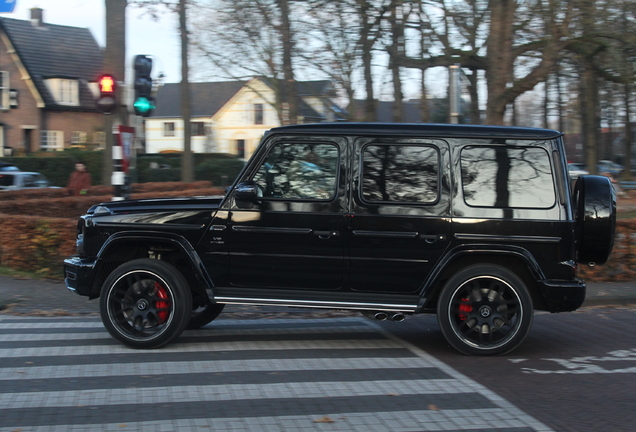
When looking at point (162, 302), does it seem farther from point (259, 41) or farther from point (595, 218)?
point (259, 41)

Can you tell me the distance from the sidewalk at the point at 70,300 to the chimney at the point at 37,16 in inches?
1657

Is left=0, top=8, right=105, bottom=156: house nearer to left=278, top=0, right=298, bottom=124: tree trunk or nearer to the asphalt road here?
left=278, top=0, right=298, bottom=124: tree trunk

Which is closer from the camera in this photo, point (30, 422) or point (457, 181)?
point (30, 422)

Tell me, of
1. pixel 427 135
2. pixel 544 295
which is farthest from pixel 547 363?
pixel 427 135

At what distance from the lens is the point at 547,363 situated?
6.38 m

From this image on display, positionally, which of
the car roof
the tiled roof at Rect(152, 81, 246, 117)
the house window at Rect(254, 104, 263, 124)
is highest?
the tiled roof at Rect(152, 81, 246, 117)

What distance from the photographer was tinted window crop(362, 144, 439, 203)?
641 centimetres

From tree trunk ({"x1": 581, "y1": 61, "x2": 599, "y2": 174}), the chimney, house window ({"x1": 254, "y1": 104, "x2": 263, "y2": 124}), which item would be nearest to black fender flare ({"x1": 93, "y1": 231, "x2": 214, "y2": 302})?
tree trunk ({"x1": 581, "y1": 61, "x2": 599, "y2": 174})

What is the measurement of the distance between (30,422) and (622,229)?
9361 millimetres

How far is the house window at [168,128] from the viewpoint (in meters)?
72.0

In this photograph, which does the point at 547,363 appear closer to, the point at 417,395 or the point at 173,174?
the point at 417,395

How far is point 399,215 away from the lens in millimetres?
6359

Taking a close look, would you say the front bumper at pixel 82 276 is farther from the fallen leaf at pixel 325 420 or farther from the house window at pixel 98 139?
the house window at pixel 98 139

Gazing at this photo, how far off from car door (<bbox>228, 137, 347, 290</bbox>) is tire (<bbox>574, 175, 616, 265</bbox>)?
2.24m
